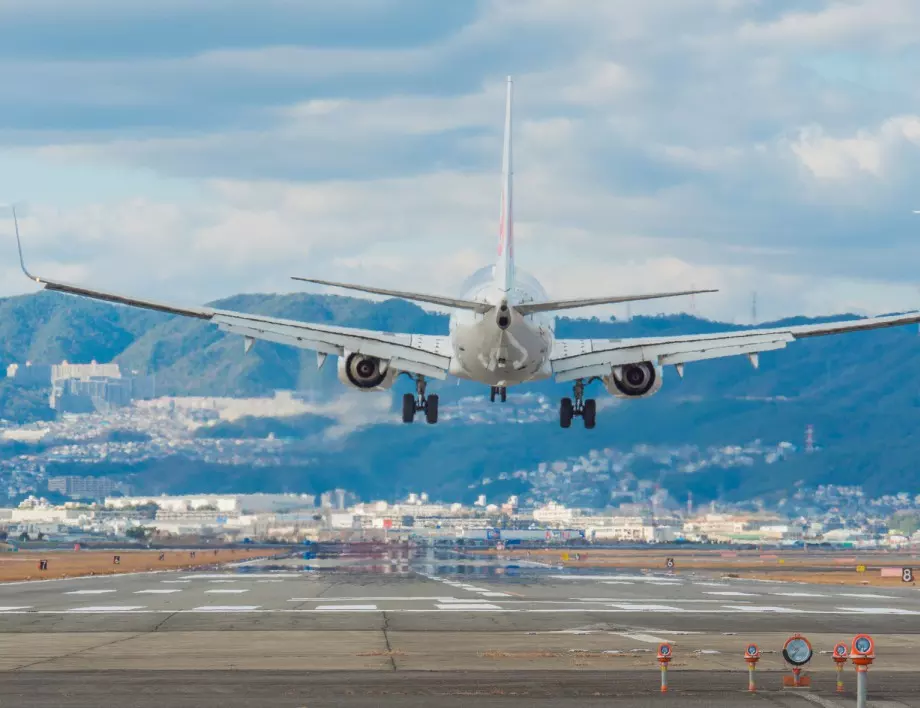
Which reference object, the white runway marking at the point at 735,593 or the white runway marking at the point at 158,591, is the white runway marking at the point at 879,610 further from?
the white runway marking at the point at 158,591

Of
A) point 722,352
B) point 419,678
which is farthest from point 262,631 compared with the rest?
point 722,352

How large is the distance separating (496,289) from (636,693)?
916 inches

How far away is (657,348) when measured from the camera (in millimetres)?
64750

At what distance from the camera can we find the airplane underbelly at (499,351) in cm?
5662

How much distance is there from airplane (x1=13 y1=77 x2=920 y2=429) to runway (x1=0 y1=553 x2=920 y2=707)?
9.82 meters

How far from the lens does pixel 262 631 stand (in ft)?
185

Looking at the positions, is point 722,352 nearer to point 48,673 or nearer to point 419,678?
point 419,678

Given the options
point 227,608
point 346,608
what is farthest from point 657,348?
point 227,608

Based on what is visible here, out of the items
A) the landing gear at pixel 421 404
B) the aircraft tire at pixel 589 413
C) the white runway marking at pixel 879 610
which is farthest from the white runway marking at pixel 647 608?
the landing gear at pixel 421 404

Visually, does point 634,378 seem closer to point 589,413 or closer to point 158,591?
point 589,413

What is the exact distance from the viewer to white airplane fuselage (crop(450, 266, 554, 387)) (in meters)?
56.2

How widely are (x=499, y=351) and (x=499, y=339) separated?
0.70 m

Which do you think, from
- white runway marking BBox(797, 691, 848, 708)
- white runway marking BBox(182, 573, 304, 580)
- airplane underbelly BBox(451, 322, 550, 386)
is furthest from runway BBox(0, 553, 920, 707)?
white runway marking BBox(182, 573, 304, 580)

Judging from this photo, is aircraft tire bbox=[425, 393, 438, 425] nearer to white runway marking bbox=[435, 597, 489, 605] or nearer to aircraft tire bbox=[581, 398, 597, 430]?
aircraft tire bbox=[581, 398, 597, 430]
